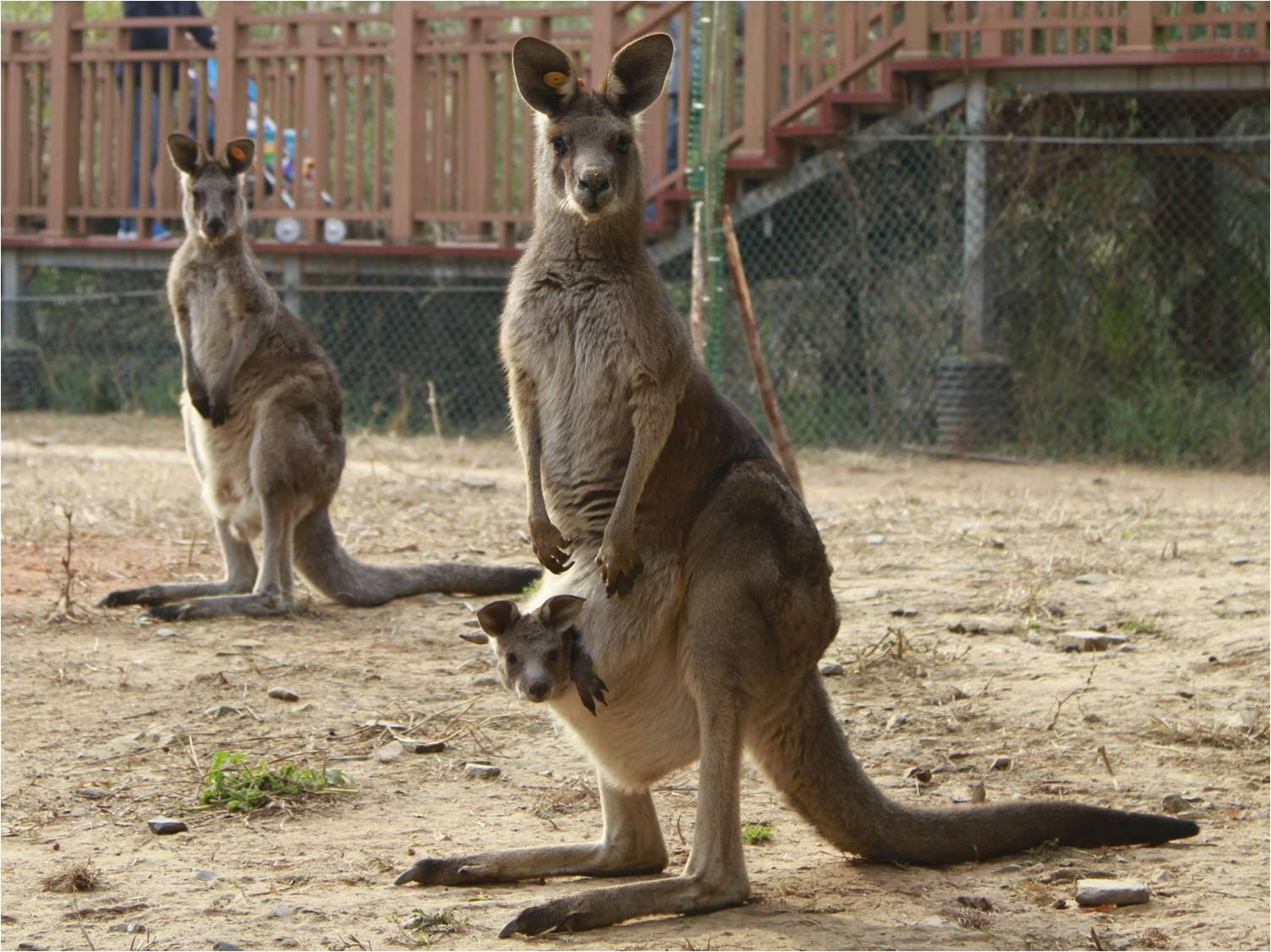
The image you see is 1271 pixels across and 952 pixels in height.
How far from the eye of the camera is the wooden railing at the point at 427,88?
40.0 ft

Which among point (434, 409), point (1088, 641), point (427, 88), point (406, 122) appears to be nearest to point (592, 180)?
point (1088, 641)

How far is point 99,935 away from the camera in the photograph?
3488mm

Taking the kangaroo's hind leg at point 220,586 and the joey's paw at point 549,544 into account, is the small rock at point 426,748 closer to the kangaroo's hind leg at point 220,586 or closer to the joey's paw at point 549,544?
the joey's paw at point 549,544

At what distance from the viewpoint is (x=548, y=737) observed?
530 centimetres

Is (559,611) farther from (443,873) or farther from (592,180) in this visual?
(592,180)

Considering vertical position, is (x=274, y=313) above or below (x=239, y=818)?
above

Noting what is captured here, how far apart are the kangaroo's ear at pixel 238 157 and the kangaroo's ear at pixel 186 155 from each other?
111mm

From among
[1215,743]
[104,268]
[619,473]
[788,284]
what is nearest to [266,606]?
[619,473]

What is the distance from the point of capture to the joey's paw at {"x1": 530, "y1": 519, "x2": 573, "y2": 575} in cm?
404

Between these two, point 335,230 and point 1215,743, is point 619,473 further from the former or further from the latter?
point 335,230

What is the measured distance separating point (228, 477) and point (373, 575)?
0.77 metres

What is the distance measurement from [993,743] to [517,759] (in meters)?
1.54

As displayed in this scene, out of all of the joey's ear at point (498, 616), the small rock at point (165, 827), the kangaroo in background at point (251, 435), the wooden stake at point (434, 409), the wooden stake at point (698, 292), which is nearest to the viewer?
the joey's ear at point (498, 616)

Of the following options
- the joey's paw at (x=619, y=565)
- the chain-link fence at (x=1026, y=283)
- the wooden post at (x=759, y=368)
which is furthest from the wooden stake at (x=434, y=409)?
the joey's paw at (x=619, y=565)
